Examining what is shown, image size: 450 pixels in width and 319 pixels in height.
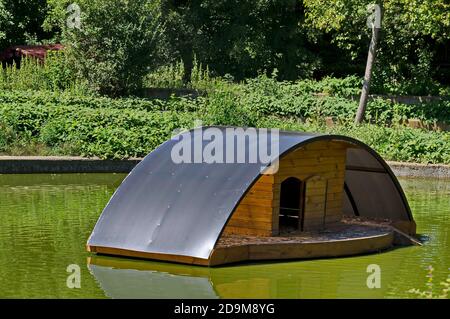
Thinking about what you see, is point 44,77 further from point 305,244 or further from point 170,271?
point 170,271

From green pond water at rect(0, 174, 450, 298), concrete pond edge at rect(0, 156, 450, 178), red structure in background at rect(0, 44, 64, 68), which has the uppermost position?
red structure in background at rect(0, 44, 64, 68)

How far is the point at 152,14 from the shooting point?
114 feet

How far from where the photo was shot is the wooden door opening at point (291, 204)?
16.7m

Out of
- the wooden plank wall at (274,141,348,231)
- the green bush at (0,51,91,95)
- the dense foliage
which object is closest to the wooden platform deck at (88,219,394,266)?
the wooden plank wall at (274,141,348,231)

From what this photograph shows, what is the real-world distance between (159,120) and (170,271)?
13.7 m

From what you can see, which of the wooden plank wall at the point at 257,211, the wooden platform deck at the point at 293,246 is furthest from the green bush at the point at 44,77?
the wooden platform deck at the point at 293,246

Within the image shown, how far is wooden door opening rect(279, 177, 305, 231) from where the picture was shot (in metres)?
16.7

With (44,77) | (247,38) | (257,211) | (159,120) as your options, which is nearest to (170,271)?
(257,211)

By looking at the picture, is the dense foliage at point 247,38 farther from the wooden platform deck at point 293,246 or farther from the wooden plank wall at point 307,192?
the wooden platform deck at point 293,246

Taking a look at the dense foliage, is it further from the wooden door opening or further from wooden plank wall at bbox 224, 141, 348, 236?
the wooden door opening

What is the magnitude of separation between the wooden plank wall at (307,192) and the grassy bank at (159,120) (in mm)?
9766

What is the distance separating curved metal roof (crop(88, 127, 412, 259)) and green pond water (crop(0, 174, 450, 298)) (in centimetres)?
31

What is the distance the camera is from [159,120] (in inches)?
1107
